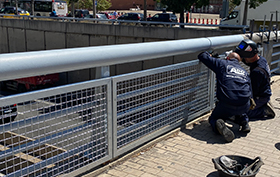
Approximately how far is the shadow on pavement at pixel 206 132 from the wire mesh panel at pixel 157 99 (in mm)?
168

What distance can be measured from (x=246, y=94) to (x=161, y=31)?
18.2 metres

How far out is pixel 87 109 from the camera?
10.8 ft

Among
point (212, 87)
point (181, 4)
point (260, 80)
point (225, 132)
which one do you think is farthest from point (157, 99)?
point (181, 4)

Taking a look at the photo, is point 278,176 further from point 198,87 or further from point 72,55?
point 72,55

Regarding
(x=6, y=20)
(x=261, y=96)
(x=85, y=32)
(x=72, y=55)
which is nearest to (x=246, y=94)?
(x=261, y=96)

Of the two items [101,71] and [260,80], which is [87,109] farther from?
[260,80]

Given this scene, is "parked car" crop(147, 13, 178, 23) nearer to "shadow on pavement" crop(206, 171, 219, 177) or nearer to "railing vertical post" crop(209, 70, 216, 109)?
"railing vertical post" crop(209, 70, 216, 109)

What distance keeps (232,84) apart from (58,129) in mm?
2539

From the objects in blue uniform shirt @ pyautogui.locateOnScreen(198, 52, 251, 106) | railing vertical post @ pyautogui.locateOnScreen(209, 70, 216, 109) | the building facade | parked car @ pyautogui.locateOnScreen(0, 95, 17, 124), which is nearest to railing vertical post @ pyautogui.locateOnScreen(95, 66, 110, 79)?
parked car @ pyautogui.locateOnScreen(0, 95, 17, 124)

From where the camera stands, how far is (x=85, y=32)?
28141mm

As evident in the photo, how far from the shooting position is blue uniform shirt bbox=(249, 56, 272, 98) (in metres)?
5.50

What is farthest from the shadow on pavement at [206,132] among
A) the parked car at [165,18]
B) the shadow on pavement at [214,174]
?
the parked car at [165,18]

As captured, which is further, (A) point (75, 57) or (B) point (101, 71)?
(B) point (101, 71)

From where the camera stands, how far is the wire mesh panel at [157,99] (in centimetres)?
375
